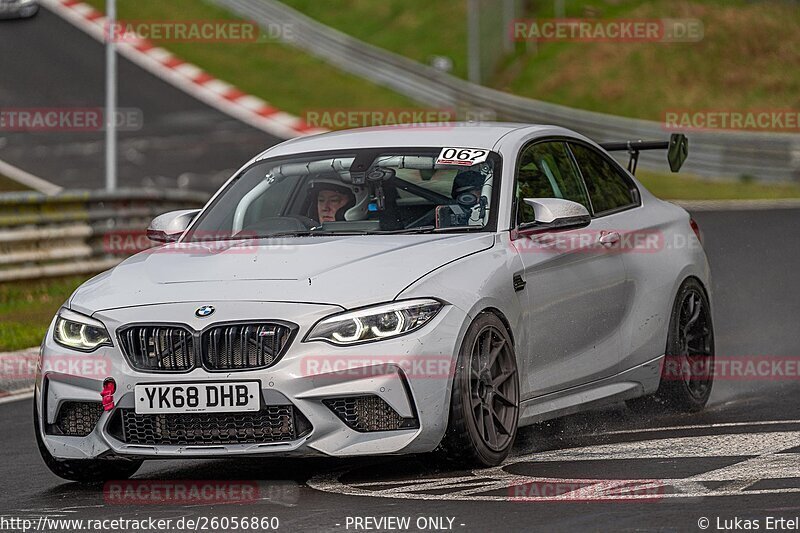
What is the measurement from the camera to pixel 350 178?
25.1ft

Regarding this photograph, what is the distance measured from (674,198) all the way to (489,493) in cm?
2306

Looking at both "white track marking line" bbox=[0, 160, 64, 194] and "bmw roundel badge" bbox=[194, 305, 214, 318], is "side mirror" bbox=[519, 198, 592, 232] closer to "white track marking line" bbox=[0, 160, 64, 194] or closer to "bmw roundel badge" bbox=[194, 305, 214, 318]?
"bmw roundel badge" bbox=[194, 305, 214, 318]

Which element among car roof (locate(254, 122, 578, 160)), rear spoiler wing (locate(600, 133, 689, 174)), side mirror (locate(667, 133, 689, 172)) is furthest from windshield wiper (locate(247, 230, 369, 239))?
side mirror (locate(667, 133, 689, 172))

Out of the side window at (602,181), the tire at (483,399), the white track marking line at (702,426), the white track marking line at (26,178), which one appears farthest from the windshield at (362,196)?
the white track marking line at (26,178)

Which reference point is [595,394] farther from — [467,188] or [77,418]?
[77,418]

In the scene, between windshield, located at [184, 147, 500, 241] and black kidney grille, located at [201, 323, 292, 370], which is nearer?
black kidney grille, located at [201, 323, 292, 370]

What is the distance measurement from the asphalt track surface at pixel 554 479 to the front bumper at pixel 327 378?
0.20 meters

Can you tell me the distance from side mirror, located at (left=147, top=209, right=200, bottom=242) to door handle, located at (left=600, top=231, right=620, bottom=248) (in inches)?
79.9

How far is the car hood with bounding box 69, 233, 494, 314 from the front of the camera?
6.47m

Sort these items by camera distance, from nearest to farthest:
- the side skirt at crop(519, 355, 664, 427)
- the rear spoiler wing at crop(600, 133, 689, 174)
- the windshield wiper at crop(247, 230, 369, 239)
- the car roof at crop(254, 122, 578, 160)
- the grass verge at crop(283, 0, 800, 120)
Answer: the side skirt at crop(519, 355, 664, 427), the windshield wiper at crop(247, 230, 369, 239), the car roof at crop(254, 122, 578, 160), the rear spoiler wing at crop(600, 133, 689, 174), the grass verge at crop(283, 0, 800, 120)

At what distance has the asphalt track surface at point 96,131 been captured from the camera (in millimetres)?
28203

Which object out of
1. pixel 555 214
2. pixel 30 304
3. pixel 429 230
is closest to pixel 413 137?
pixel 429 230

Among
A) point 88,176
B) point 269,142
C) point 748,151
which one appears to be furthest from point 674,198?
point 88,176

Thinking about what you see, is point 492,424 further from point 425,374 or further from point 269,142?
point 269,142
